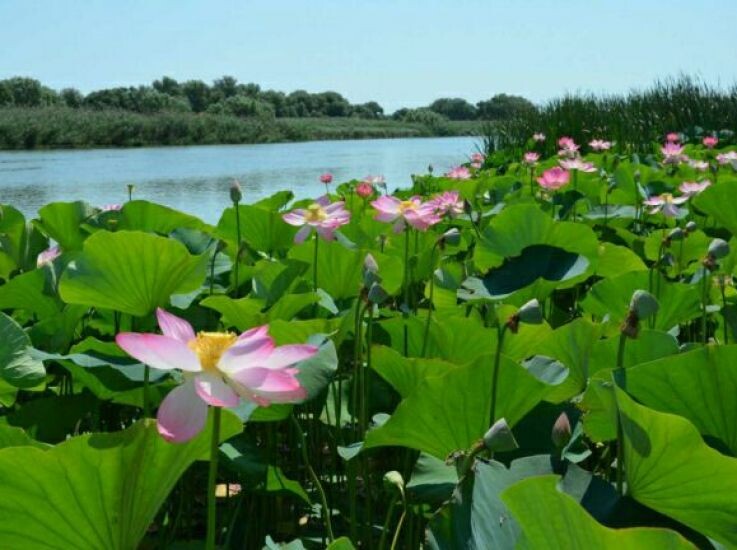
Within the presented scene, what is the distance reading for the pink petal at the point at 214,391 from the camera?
1.62 ft

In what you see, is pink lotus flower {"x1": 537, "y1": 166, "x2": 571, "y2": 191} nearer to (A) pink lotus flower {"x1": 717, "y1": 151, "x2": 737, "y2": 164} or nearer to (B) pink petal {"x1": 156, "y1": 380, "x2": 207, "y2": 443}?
(A) pink lotus flower {"x1": 717, "y1": 151, "x2": 737, "y2": 164}

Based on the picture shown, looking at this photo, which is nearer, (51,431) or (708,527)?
(708,527)

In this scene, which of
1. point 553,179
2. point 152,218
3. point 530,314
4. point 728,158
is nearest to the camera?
point 530,314

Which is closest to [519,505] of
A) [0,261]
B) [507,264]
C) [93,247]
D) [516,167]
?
[93,247]

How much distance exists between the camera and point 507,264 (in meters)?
1.22

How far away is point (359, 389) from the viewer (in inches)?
40.5

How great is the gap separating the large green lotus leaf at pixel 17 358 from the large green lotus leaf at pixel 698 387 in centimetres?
54

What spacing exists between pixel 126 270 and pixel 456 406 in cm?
42

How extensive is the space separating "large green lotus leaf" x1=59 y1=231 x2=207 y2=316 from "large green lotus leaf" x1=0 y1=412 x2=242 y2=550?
40cm

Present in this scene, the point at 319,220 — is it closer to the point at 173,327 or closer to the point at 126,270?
the point at 126,270

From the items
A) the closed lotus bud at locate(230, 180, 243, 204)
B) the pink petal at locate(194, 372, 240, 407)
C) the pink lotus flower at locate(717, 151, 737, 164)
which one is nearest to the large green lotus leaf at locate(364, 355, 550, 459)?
the pink petal at locate(194, 372, 240, 407)

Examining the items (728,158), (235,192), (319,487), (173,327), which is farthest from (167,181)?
(173,327)

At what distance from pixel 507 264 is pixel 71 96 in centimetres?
2958

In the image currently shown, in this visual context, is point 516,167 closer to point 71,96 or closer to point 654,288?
point 654,288
